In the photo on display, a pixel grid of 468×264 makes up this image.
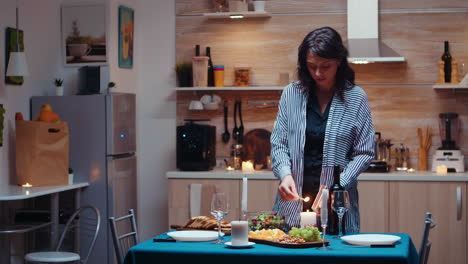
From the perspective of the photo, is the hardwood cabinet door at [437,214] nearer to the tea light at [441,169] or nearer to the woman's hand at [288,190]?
the tea light at [441,169]

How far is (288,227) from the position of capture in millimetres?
3199

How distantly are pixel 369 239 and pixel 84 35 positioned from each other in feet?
12.2

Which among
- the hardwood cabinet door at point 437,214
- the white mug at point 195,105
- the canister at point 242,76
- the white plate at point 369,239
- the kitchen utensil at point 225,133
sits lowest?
the hardwood cabinet door at point 437,214

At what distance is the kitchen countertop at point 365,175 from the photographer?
17.7 ft

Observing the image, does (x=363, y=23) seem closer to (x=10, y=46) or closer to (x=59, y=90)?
(x=59, y=90)

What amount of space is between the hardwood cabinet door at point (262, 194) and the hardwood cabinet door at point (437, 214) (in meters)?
0.86

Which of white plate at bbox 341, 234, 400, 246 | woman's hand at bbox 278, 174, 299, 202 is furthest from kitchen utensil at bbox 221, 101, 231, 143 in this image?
white plate at bbox 341, 234, 400, 246

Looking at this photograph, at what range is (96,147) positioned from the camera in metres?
5.40

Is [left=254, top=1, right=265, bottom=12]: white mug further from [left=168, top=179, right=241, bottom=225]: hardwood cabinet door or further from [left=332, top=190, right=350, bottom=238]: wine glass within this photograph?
[left=332, top=190, right=350, bottom=238]: wine glass

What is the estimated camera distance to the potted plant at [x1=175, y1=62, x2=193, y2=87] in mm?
6062

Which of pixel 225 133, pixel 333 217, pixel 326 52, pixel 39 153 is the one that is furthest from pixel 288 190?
pixel 225 133

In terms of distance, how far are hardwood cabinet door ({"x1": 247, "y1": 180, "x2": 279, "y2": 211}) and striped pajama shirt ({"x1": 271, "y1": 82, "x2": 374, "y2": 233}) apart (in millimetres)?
2338

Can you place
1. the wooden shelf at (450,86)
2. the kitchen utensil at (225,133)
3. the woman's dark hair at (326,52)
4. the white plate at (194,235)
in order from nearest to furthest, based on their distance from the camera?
the white plate at (194,235) < the woman's dark hair at (326,52) < the wooden shelf at (450,86) < the kitchen utensil at (225,133)

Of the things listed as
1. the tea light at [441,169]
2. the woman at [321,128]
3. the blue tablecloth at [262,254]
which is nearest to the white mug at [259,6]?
the tea light at [441,169]
